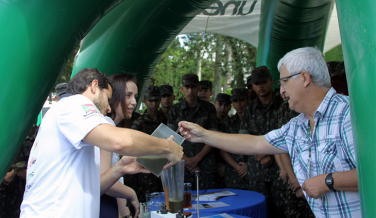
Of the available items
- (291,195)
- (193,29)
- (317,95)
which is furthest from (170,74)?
(317,95)

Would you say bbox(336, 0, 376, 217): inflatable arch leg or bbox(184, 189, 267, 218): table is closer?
bbox(336, 0, 376, 217): inflatable arch leg

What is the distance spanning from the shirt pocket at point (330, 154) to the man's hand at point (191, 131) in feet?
2.58

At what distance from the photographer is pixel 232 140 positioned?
2.26 metres

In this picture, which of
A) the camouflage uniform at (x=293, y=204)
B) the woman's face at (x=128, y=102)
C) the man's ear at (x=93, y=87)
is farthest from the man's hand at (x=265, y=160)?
the man's ear at (x=93, y=87)

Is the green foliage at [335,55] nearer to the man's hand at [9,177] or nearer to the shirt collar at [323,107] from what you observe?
the man's hand at [9,177]

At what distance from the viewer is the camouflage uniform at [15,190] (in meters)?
3.39

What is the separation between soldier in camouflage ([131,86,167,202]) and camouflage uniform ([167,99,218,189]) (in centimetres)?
26

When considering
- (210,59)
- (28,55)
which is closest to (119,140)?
(28,55)

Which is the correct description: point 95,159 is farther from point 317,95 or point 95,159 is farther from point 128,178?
point 128,178

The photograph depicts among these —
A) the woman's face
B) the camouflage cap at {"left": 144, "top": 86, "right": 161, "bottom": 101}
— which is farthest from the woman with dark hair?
the camouflage cap at {"left": 144, "top": 86, "right": 161, "bottom": 101}

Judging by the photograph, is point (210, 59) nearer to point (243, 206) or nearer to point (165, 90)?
point (165, 90)

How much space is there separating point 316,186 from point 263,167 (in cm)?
246

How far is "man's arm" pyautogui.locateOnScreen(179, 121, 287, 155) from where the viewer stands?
2.21m

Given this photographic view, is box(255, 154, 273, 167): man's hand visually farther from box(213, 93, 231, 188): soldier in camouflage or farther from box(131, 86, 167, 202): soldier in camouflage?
box(131, 86, 167, 202): soldier in camouflage
